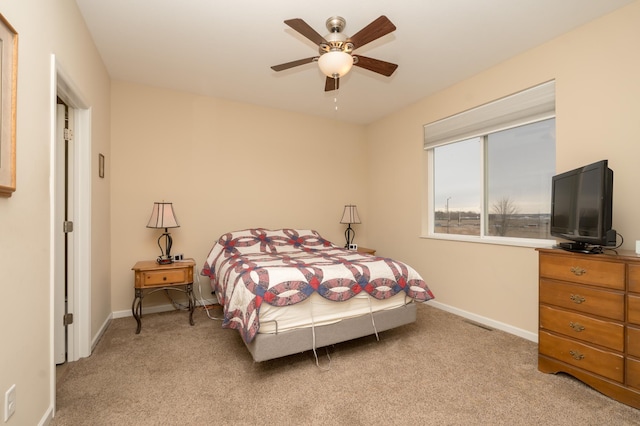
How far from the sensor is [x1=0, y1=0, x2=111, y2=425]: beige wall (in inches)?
49.1

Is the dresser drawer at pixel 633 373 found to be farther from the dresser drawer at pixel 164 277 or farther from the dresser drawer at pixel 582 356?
the dresser drawer at pixel 164 277

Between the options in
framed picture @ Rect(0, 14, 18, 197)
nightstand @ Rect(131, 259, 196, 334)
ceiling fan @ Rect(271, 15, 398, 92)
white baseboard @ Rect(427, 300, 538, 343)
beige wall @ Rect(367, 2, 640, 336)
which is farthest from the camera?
nightstand @ Rect(131, 259, 196, 334)

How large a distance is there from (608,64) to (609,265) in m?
1.54

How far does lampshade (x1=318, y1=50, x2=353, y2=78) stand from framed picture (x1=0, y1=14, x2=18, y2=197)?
5.10 ft

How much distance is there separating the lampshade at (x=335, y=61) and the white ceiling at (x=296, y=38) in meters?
0.44

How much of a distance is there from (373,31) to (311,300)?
190cm

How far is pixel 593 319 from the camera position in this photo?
1.87 m

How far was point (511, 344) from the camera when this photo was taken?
2.59m

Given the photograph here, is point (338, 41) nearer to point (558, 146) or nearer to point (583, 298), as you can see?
point (558, 146)

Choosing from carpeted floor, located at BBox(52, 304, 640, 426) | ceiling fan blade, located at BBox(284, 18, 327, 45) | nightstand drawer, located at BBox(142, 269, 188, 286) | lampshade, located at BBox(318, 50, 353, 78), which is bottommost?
carpeted floor, located at BBox(52, 304, 640, 426)

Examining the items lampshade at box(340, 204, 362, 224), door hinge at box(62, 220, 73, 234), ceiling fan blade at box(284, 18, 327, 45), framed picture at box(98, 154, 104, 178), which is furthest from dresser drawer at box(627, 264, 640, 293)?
framed picture at box(98, 154, 104, 178)

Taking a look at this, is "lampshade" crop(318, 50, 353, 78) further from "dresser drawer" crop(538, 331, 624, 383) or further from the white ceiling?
"dresser drawer" crop(538, 331, 624, 383)

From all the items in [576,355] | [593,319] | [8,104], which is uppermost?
[8,104]

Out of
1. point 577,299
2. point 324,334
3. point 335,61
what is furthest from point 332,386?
point 335,61
